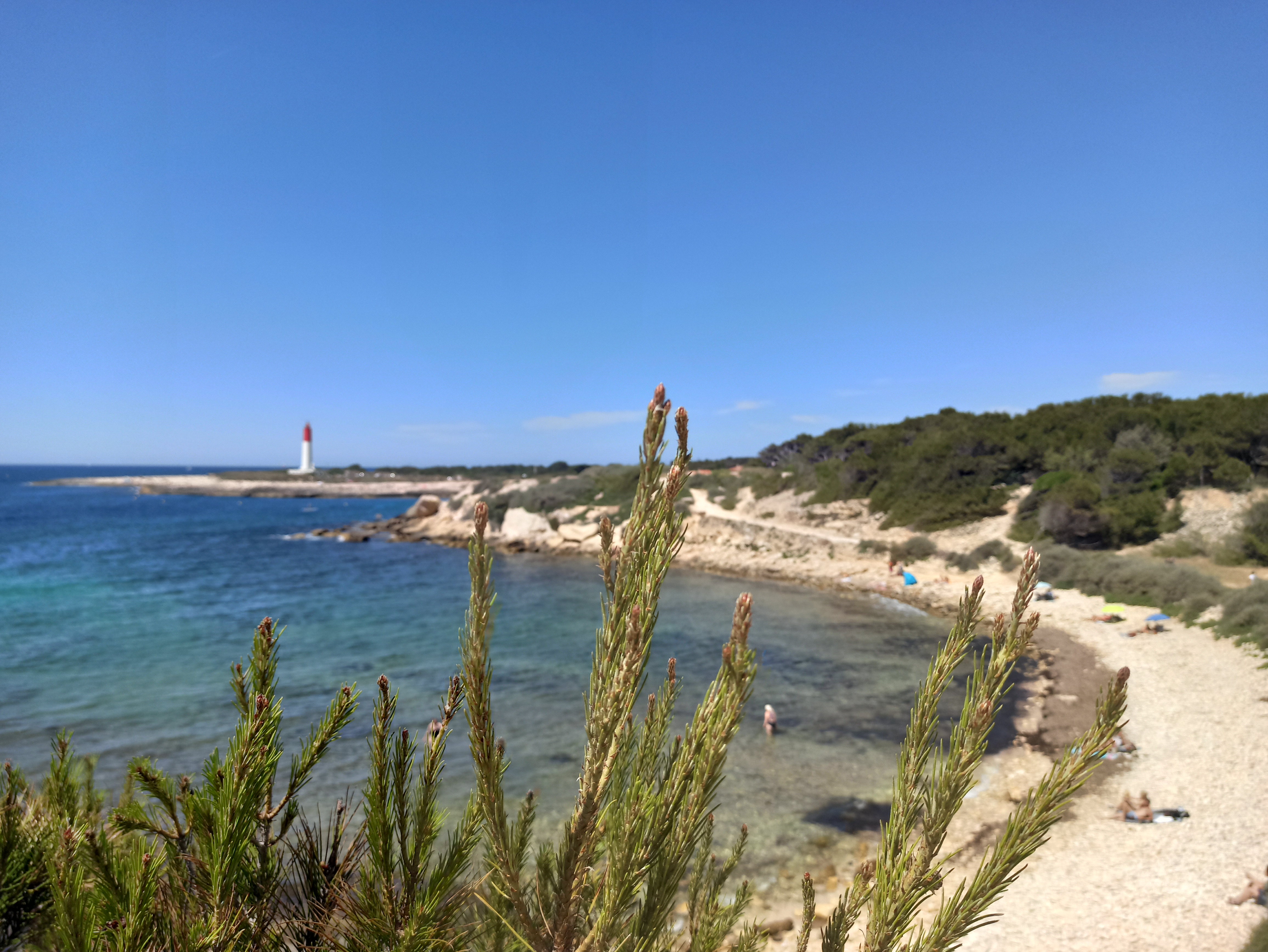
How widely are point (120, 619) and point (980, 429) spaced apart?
4509 cm

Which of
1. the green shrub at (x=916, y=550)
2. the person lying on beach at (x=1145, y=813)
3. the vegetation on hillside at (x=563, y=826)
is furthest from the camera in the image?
the green shrub at (x=916, y=550)

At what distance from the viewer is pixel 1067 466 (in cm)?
3266

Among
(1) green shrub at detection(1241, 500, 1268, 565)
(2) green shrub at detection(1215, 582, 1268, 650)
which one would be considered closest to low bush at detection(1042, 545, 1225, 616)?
(2) green shrub at detection(1215, 582, 1268, 650)

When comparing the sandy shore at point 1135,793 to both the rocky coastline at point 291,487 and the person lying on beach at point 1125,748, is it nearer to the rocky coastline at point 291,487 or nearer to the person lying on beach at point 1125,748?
the person lying on beach at point 1125,748

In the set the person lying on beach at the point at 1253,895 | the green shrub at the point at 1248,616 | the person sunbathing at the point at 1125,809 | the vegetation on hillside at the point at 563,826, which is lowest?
the person sunbathing at the point at 1125,809

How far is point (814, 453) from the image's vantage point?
50.5 meters

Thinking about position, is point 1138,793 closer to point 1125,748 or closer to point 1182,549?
point 1125,748

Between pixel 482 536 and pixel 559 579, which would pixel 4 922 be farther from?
pixel 559 579

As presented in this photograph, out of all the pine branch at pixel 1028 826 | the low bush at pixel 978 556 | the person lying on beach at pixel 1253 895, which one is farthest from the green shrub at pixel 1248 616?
the pine branch at pixel 1028 826

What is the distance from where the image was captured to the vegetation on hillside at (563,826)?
1584 mm

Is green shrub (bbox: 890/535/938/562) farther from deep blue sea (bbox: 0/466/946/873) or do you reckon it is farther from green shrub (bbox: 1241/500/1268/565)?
green shrub (bbox: 1241/500/1268/565)

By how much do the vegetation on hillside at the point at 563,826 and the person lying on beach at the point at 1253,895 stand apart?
854 cm

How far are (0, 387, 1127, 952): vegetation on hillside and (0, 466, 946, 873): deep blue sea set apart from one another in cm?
59

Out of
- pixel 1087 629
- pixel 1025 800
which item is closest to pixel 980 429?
pixel 1087 629
